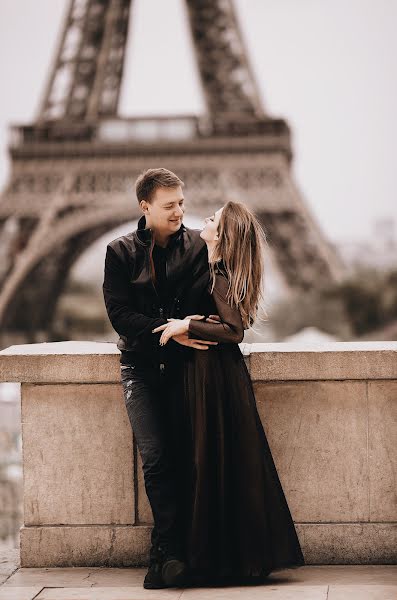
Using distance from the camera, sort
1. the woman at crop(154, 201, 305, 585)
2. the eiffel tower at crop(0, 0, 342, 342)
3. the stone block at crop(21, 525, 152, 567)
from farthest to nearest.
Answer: the eiffel tower at crop(0, 0, 342, 342) < the stone block at crop(21, 525, 152, 567) < the woman at crop(154, 201, 305, 585)

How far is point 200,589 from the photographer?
9.96 feet

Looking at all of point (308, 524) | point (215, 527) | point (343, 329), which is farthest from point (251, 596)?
point (343, 329)

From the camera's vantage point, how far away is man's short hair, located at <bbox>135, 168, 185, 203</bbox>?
3.05 meters

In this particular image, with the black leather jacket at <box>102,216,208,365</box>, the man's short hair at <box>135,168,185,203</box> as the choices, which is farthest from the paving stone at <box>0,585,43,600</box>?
the man's short hair at <box>135,168,185,203</box>

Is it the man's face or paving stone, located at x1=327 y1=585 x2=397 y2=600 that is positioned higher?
the man's face

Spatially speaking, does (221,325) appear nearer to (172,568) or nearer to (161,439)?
(161,439)

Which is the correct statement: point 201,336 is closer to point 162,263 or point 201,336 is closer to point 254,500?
point 162,263

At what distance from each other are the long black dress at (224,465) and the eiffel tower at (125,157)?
53.8 feet

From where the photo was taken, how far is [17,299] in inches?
886

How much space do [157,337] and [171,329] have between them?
0.06 metres

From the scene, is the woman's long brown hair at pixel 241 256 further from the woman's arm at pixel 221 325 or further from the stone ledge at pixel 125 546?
the stone ledge at pixel 125 546

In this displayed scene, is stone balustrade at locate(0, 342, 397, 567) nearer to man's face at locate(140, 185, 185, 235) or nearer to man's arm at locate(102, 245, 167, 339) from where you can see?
man's arm at locate(102, 245, 167, 339)

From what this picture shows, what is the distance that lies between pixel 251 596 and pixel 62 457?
890 mm

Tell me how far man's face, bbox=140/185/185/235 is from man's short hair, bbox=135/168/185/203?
0.01 m
